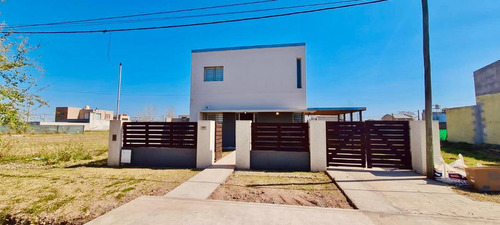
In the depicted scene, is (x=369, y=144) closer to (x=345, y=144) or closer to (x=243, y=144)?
(x=345, y=144)

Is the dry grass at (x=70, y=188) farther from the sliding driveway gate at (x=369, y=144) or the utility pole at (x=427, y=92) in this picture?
the utility pole at (x=427, y=92)

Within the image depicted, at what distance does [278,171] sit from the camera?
651 cm

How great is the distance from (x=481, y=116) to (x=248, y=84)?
15.0m

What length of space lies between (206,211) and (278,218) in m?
1.27

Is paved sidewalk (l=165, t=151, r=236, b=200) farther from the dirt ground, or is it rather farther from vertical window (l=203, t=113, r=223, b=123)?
vertical window (l=203, t=113, r=223, b=123)

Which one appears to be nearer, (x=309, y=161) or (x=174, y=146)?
(x=309, y=161)

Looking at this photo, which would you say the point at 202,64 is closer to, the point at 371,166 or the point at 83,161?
the point at 83,161

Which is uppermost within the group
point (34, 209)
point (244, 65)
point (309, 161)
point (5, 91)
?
point (244, 65)

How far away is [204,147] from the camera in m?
7.04

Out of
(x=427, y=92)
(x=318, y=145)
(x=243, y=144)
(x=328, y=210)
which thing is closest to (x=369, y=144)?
(x=318, y=145)

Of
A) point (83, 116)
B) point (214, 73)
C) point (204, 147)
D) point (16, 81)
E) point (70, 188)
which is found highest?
point (214, 73)

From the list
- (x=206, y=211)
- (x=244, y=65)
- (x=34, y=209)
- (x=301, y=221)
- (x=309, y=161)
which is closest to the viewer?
(x=301, y=221)

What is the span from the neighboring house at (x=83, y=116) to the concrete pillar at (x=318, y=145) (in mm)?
50525

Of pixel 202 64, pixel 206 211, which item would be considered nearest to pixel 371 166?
pixel 206 211
